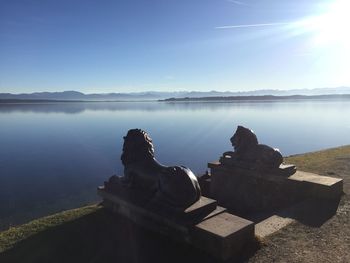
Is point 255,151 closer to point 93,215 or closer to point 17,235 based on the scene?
point 93,215

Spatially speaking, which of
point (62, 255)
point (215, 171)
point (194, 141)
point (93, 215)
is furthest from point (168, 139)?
point (62, 255)

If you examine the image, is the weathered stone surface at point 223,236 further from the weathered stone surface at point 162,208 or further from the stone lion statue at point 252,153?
the stone lion statue at point 252,153

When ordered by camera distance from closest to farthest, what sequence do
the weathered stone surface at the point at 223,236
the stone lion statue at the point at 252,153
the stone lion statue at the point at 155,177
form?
the weathered stone surface at the point at 223,236
the stone lion statue at the point at 155,177
the stone lion statue at the point at 252,153

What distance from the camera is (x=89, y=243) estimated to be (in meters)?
6.72

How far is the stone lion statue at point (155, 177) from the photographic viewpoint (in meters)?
6.48

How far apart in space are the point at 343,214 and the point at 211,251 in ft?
12.0

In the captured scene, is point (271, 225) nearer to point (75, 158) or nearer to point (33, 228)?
point (33, 228)

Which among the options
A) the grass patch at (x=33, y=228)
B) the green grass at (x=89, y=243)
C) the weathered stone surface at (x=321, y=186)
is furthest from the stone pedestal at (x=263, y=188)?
the grass patch at (x=33, y=228)

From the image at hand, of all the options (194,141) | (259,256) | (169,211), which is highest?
(169,211)

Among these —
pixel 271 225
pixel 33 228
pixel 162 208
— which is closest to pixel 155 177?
pixel 162 208

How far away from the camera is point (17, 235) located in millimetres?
7527

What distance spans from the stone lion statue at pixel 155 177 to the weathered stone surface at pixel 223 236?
0.61 meters

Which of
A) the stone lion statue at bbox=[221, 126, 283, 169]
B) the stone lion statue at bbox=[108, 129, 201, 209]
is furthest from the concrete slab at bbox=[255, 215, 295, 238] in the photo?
the stone lion statue at bbox=[221, 126, 283, 169]

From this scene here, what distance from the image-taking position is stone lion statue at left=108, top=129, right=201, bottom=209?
21.2ft
